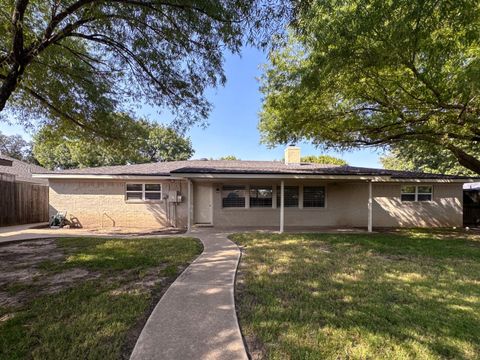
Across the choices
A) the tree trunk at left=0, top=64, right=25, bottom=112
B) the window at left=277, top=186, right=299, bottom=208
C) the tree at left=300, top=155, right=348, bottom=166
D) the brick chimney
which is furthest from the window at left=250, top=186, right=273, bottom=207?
the tree at left=300, top=155, right=348, bottom=166

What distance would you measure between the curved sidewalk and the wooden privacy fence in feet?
38.0

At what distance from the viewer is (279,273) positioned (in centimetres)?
522

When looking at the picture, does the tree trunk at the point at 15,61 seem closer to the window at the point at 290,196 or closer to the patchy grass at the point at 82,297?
the patchy grass at the point at 82,297

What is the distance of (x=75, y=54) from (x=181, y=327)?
7075mm

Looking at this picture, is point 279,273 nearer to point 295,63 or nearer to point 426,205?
point 295,63

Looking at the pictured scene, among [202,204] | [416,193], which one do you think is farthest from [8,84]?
[416,193]

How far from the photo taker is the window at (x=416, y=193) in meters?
13.2

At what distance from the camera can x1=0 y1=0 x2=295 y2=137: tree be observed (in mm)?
4492

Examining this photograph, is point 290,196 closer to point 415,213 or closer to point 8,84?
point 415,213

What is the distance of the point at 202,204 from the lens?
12680 mm

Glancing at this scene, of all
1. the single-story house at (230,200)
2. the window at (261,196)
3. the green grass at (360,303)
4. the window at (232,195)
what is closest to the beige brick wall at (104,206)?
the single-story house at (230,200)

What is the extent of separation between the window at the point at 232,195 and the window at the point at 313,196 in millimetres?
3134

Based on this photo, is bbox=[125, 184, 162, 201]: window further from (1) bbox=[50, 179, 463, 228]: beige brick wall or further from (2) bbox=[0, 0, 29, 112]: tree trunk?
(2) bbox=[0, 0, 29, 112]: tree trunk

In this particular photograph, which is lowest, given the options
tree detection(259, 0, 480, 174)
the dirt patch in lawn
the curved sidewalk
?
the dirt patch in lawn
